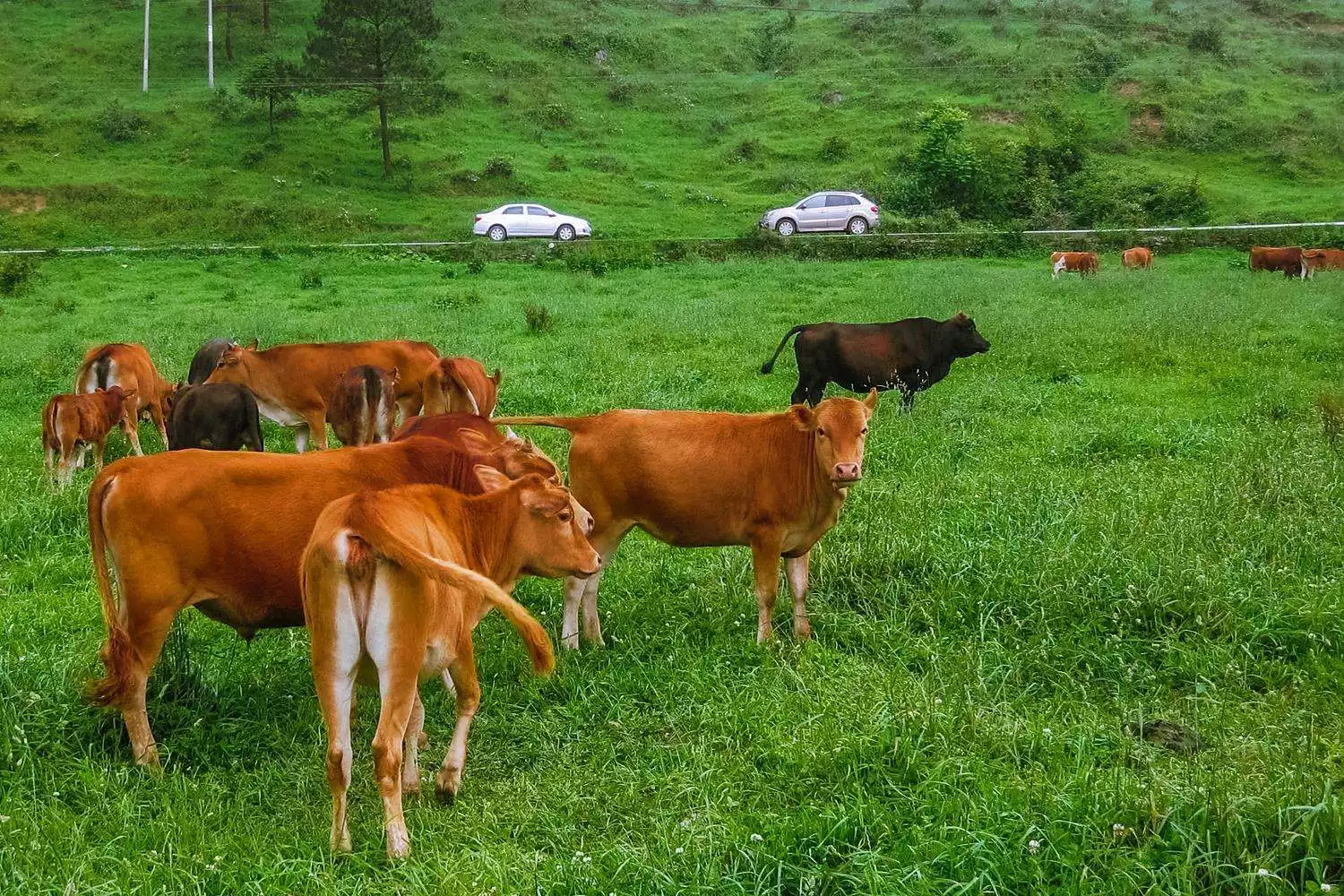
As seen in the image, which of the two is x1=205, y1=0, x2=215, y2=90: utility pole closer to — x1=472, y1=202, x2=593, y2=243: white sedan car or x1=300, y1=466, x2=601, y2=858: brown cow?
x1=472, y1=202, x2=593, y2=243: white sedan car

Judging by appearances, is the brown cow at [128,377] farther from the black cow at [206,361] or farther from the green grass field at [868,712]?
the green grass field at [868,712]

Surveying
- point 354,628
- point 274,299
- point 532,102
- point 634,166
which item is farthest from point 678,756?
point 532,102

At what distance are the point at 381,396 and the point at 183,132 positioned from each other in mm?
38615

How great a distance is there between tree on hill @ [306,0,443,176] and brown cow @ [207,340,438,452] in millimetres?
31501

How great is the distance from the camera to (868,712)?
5.07 meters

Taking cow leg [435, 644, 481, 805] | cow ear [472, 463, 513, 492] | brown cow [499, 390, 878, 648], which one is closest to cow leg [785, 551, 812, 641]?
brown cow [499, 390, 878, 648]

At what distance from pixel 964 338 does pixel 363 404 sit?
7.40 m

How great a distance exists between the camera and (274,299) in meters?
22.1

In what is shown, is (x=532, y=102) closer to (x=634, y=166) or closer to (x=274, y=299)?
(x=634, y=166)

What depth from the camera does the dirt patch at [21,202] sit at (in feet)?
116

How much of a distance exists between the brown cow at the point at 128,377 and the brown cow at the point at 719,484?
21.8 feet

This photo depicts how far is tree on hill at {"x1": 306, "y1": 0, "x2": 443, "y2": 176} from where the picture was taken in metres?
41.6

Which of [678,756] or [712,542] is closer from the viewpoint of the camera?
[678,756]

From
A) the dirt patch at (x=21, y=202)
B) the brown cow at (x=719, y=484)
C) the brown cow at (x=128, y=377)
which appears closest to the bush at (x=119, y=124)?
Result: the dirt patch at (x=21, y=202)
